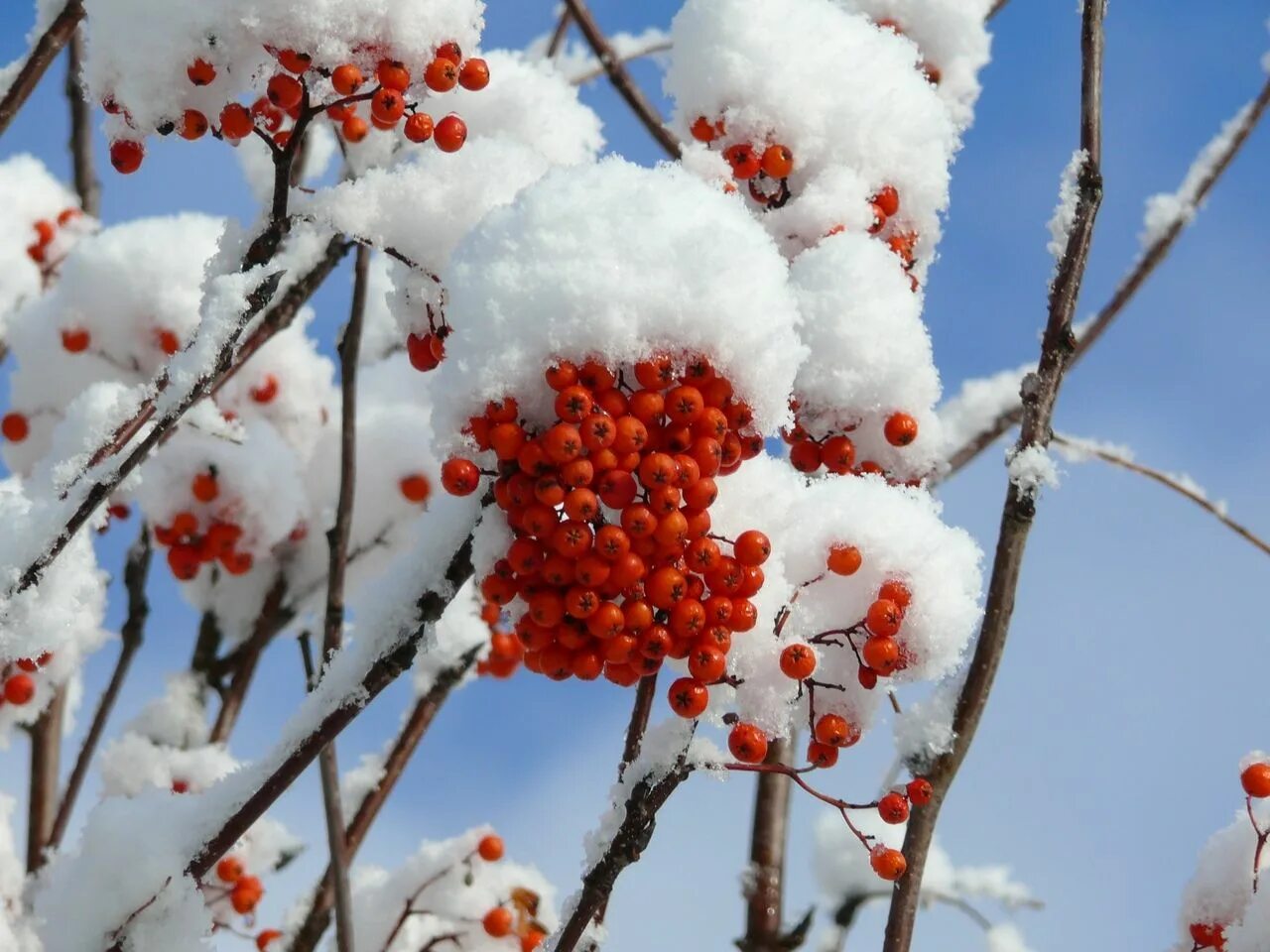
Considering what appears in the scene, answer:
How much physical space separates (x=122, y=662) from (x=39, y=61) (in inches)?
78.1

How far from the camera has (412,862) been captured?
3.44 metres

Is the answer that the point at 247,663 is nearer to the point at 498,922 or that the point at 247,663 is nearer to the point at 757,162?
the point at 498,922

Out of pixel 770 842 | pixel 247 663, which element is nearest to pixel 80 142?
pixel 247 663

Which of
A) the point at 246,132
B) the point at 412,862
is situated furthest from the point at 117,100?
the point at 412,862

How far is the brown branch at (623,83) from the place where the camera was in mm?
2945

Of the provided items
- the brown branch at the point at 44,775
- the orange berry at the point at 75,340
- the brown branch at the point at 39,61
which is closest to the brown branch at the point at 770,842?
the brown branch at the point at 39,61

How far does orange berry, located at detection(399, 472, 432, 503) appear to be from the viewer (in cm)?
373

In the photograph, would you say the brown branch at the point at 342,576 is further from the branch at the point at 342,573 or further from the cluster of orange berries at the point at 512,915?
the cluster of orange berries at the point at 512,915

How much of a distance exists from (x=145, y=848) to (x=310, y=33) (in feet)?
3.97

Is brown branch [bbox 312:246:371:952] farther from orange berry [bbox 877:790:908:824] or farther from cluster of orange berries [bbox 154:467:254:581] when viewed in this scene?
cluster of orange berries [bbox 154:467:254:581]

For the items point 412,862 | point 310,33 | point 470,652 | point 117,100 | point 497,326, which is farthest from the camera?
point 412,862

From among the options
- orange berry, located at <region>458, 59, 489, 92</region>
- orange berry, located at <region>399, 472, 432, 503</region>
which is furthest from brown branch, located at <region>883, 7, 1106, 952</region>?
orange berry, located at <region>399, 472, 432, 503</region>

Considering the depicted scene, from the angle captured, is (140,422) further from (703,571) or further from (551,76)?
(551,76)

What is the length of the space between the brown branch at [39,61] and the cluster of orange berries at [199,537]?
1597mm
